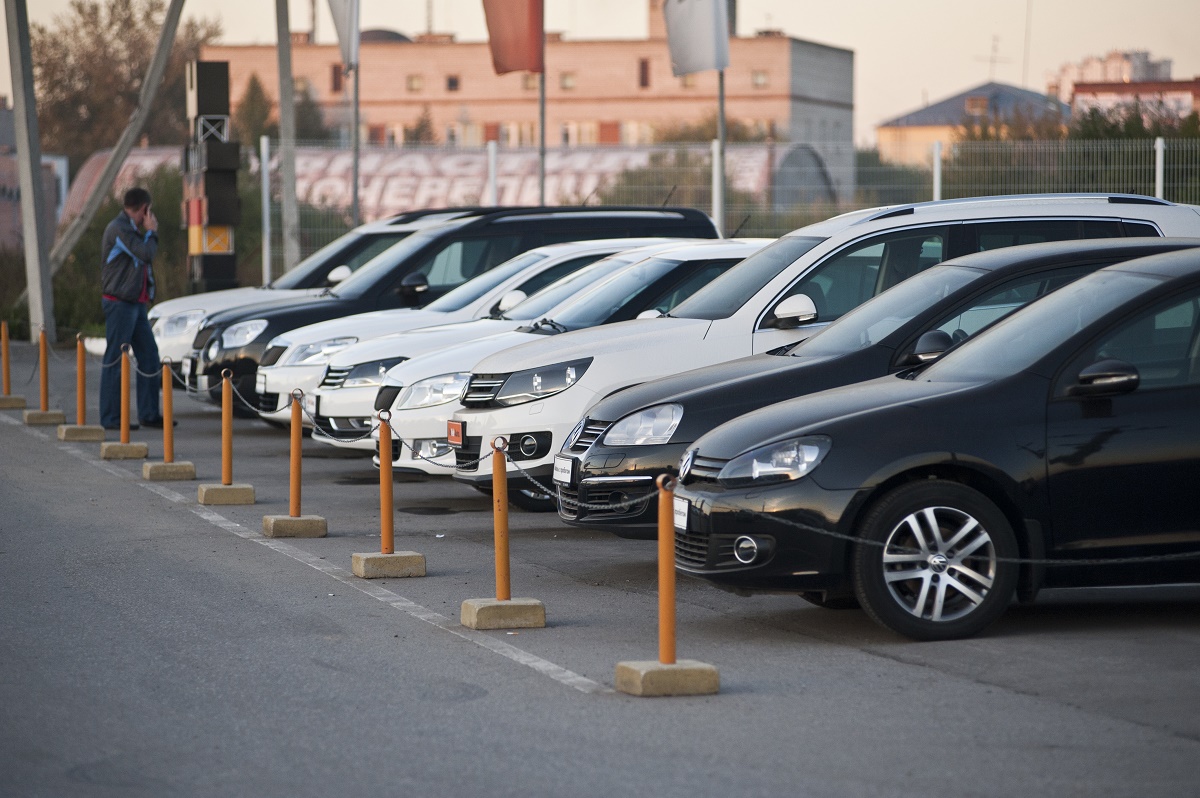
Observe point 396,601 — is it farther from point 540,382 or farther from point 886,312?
point 886,312

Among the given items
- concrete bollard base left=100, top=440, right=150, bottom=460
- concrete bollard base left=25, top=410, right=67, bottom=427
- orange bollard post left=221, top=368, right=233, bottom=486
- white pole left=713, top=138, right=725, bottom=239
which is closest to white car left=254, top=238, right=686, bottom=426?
concrete bollard base left=100, top=440, right=150, bottom=460

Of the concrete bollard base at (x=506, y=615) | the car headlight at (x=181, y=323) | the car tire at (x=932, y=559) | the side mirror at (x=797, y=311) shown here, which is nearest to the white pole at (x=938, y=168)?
the car headlight at (x=181, y=323)

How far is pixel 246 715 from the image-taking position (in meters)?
5.61

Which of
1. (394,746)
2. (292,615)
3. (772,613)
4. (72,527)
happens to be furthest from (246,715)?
(72,527)

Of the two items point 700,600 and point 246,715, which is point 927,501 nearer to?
point 700,600

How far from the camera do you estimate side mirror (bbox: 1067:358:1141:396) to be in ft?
21.9

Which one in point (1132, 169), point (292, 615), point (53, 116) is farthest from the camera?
point (53, 116)

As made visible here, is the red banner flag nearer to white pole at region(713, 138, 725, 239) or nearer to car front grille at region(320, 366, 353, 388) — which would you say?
white pole at region(713, 138, 725, 239)

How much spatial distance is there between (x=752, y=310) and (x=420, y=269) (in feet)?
20.3

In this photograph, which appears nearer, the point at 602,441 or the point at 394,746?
the point at 394,746

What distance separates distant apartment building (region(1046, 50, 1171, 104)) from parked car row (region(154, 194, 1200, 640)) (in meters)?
108

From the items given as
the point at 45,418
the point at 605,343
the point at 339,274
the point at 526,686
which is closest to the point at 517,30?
the point at 339,274

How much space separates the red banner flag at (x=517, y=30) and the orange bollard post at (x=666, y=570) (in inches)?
782

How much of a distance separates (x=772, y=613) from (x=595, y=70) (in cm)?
8408
